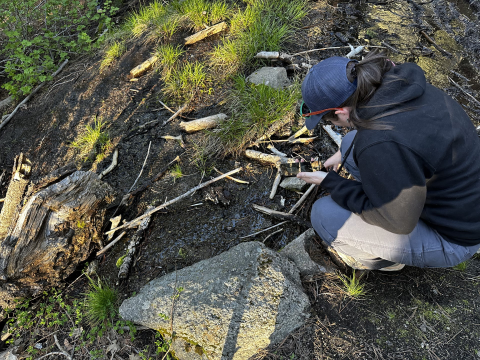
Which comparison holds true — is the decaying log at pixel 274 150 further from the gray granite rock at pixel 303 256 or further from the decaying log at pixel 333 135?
the gray granite rock at pixel 303 256

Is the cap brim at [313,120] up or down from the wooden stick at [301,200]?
up

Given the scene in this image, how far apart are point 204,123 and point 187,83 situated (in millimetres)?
993

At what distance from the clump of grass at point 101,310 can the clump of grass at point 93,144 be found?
93.5 inches

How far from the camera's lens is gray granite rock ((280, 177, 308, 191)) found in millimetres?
3305

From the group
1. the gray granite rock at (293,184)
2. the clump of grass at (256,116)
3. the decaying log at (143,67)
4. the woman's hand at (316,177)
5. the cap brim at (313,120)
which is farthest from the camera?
the decaying log at (143,67)

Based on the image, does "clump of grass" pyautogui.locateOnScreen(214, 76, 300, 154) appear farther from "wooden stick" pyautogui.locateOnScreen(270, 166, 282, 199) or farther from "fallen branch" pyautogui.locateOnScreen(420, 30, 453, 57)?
"fallen branch" pyautogui.locateOnScreen(420, 30, 453, 57)

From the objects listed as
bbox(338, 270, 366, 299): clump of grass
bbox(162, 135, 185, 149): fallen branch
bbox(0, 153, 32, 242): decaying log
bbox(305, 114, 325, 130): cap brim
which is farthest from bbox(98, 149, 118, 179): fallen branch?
bbox(338, 270, 366, 299): clump of grass

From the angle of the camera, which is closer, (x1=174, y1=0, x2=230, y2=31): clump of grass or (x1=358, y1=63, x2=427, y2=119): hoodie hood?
(x1=358, y1=63, x2=427, y2=119): hoodie hood

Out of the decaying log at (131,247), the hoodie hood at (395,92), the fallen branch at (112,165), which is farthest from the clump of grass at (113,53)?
the hoodie hood at (395,92)

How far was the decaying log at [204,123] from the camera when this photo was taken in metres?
4.19

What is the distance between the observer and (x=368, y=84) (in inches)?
65.7

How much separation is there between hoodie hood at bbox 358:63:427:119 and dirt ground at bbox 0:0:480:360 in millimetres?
1522

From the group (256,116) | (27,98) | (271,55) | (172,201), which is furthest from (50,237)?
(27,98)

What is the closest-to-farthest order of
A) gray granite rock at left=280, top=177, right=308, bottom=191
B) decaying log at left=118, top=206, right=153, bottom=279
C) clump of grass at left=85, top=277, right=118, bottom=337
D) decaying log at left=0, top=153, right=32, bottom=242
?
clump of grass at left=85, top=277, right=118, bottom=337, decaying log at left=118, top=206, right=153, bottom=279, decaying log at left=0, top=153, right=32, bottom=242, gray granite rock at left=280, top=177, right=308, bottom=191
